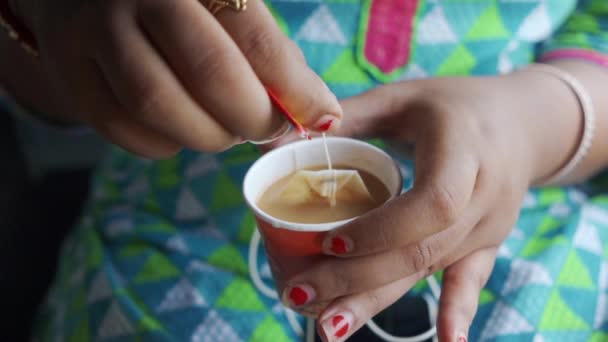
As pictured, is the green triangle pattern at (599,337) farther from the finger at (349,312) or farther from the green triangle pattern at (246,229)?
the green triangle pattern at (246,229)

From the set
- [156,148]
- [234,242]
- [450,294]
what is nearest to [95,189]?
[234,242]

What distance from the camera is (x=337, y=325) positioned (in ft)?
1.91

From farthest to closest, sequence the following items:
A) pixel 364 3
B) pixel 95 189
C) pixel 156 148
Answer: pixel 95 189 < pixel 364 3 < pixel 156 148

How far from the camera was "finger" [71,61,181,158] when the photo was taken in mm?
521

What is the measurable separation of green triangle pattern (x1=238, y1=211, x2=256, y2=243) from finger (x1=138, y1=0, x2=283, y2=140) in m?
0.32

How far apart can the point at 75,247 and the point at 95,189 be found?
0.12 meters

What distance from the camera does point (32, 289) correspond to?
0.98 metres

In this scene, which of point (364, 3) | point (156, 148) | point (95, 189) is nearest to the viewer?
point (156, 148)

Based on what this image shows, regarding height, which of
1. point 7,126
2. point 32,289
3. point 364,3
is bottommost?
Answer: point 32,289

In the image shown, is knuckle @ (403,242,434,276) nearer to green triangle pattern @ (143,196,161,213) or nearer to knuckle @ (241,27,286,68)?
knuckle @ (241,27,286,68)

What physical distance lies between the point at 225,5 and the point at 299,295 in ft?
0.98

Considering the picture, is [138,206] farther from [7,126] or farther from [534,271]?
[534,271]

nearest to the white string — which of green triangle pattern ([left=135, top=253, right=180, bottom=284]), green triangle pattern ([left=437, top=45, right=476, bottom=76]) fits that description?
green triangle pattern ([left=135, top=253, right=180, bottom=284])

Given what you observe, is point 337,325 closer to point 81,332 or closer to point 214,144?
point 214,144
